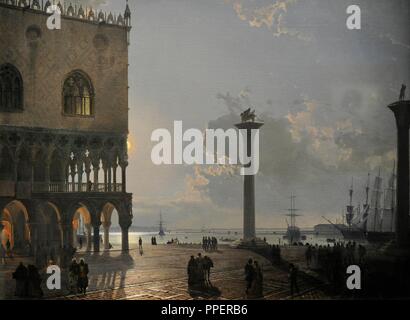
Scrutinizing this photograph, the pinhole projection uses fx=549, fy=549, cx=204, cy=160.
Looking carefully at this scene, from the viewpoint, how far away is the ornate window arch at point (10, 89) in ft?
84.2

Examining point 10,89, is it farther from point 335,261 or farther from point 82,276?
point 335,261

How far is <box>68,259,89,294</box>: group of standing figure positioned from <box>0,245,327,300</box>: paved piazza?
0.29 m

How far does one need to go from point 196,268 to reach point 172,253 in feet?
28.4

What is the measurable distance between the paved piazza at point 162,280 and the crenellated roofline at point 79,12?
38.4ft

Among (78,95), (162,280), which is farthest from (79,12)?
(162,280)

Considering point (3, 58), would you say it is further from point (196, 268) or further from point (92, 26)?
point (196, 268)

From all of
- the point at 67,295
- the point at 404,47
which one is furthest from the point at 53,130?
the point at 404,47

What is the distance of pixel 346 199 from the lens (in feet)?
76.3

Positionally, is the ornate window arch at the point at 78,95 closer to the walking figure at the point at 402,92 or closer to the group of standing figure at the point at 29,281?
the group of standing figure at the point at 29,281

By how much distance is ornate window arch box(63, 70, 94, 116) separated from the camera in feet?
89.2

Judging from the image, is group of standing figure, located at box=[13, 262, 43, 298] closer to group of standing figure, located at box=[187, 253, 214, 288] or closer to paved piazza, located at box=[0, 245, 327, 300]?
paved piazza, located at box=[0, 245, 327, 300]

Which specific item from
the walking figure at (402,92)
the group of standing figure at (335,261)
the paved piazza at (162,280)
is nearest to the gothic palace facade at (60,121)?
the paved piazza at (162,280)

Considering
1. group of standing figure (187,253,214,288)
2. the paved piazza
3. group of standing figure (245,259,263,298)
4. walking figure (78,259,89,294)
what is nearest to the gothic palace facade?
the paved piazza

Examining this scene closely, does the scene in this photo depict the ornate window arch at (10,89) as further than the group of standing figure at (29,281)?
Yes
